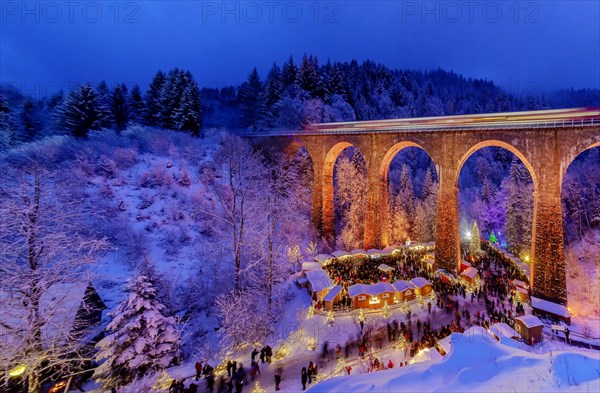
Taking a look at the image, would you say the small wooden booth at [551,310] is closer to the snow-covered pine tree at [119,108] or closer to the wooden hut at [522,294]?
the wooden hut at [522,294]

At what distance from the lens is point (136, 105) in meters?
37.1

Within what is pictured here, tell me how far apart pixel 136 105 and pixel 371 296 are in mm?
37860

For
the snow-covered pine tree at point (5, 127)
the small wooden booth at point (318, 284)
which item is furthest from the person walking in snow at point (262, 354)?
the snow-covered pine tree at point (5, 127)

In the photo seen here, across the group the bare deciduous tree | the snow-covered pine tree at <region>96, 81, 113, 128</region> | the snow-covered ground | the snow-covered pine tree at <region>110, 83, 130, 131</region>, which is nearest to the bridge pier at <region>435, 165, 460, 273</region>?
the snow-covered ground

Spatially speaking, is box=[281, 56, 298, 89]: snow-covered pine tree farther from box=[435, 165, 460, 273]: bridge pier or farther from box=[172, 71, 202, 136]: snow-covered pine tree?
box=[435, 165, 460, 273]: bridge pier

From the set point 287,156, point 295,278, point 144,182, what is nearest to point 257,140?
point 287,156

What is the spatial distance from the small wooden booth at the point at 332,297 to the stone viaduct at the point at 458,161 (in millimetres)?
9390

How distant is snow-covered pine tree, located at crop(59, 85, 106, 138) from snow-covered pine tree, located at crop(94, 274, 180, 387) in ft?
92.1

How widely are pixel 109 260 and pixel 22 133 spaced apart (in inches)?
944

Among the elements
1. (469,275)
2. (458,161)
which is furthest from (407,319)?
(458,161)

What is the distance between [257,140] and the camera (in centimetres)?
3519

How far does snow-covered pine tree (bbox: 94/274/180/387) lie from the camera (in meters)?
9.88

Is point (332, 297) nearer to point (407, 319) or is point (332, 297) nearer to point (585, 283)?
point (407, 319)

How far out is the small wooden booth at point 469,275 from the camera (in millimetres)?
18703
